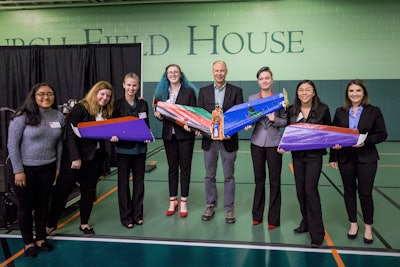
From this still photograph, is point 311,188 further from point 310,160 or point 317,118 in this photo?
point 317,118

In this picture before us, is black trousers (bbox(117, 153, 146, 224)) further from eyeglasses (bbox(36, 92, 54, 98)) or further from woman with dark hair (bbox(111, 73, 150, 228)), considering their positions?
eyeglasses (bbox(36, 92, 54, 98))

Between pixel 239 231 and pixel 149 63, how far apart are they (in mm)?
7161

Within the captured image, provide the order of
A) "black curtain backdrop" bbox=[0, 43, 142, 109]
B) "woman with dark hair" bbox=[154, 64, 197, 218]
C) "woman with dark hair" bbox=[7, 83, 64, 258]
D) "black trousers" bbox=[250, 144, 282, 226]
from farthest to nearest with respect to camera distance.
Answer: "black curtain backdrop" bbox=[0, 43, 142, 109] < "woman with dark hair" bbox=[154, 64, 197, 218] < "black trousers" bbox=[250, 144, 282, 226] < "woman with dark hair" bbox=[7, 83, 64, 258]

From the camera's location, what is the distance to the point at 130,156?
10.5 feet

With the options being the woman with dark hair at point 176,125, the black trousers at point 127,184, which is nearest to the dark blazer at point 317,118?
the woman with dark hair at point 176,125

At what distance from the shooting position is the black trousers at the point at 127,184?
3.19 meters

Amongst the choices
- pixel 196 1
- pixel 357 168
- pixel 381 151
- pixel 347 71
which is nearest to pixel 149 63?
pixel 196 1

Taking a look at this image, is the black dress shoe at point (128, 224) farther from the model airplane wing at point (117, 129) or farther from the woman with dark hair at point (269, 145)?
the woman with dark hair at point (269, 145)

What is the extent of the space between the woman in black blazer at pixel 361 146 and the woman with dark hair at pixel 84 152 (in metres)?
1.98

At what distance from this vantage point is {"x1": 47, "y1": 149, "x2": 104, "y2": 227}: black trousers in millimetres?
2941

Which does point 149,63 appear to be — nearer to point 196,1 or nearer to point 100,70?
point 196,1

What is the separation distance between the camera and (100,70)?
561cm

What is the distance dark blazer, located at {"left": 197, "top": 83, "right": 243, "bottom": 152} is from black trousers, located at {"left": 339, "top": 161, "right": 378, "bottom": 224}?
0.99m

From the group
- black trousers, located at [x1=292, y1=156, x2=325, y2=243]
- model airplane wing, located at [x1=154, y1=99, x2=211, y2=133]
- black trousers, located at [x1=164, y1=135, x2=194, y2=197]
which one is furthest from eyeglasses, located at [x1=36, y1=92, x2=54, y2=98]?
black trousers, located at [x1=292, y1=156, x2=325, y2=243]
